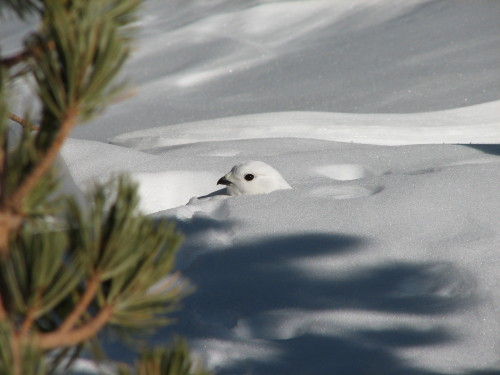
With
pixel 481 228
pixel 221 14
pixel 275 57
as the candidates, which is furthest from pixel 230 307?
pixel 221 14

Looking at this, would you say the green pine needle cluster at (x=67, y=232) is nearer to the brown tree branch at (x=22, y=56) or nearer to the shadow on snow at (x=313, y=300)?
the brown tree branch at (x=22, y=56)

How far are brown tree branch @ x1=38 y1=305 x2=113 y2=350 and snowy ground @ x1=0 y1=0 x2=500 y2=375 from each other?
29cm

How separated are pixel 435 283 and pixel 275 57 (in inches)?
245

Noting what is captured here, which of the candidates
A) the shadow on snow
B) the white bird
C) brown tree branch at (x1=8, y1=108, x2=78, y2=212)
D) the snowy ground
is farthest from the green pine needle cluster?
the white bird

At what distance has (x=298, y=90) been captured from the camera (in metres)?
7.43

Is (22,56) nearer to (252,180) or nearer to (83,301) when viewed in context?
(83,301)

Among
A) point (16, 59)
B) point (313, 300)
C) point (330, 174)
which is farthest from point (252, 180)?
point (16, 59)

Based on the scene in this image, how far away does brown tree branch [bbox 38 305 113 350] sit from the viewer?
1.17 metres

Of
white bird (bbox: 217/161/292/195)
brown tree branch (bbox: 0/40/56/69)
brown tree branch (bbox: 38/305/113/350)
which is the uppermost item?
white bird (bbox: 217/161/292/195)

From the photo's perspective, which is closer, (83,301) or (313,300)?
(83,301)

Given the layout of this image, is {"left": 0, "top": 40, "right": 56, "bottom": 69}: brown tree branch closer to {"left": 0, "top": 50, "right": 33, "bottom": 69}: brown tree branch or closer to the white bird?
{"left": 0, "top": 50, "right": 33, "bottom": 69}: brown tree branch

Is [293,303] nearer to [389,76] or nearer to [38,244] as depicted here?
[38,244]

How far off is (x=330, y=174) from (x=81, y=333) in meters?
3.38

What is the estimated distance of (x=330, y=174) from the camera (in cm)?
445
